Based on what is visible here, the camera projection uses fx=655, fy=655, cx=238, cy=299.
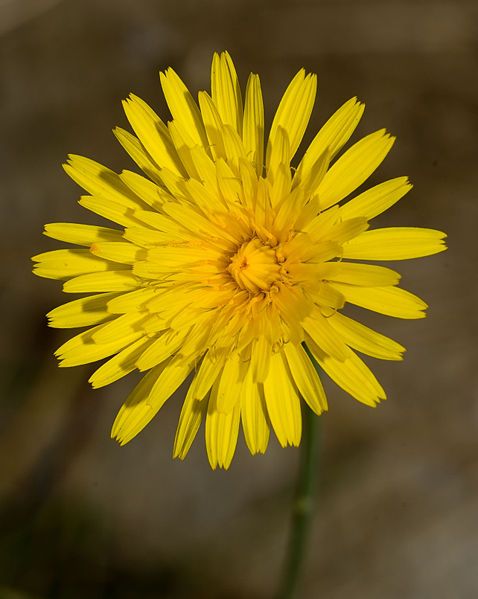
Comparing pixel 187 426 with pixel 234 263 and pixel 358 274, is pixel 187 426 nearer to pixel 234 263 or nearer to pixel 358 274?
pixel 234 263

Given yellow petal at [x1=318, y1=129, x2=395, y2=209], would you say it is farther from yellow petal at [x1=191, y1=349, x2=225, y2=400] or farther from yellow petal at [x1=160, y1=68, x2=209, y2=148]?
yellow petal at [x1=191, y1=349, x2=225, y2=400]

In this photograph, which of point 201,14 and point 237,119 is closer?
→ point 237,119

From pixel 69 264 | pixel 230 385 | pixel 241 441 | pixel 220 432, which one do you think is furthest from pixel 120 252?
pixel 241 441

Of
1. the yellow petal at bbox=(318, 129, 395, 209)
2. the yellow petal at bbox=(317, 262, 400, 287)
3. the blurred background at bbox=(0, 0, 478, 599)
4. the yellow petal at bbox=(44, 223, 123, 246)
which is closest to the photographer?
the yellow petal at bbox=(317, 262, 400, 287)

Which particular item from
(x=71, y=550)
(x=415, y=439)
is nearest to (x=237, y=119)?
(x=415, y=439)

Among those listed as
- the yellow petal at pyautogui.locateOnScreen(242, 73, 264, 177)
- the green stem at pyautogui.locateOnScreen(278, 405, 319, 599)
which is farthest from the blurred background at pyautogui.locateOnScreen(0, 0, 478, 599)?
the yellow petal at pyautogui.locateOnScreen(242, 73, 264, 177)
